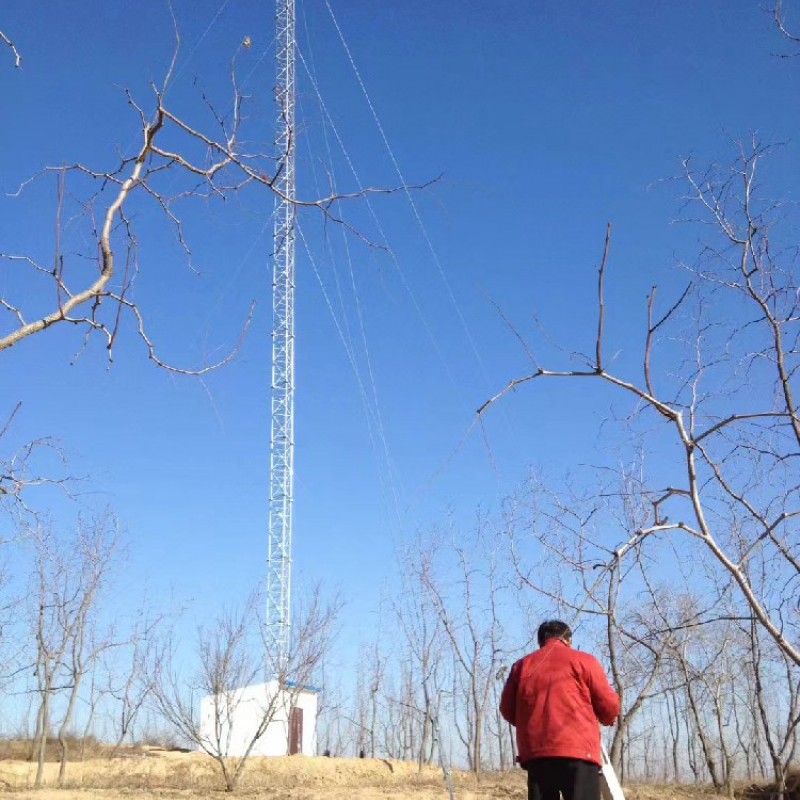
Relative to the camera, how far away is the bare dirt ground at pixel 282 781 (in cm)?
1698

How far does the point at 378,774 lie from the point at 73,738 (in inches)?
537

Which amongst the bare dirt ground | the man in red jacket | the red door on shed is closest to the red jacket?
the man in red jacket

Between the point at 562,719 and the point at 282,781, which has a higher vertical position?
the point at 562,719

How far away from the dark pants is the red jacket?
5 cm

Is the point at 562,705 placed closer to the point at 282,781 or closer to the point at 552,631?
the point at 552,631

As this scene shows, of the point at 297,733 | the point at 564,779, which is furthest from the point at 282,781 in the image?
the point at 564,779

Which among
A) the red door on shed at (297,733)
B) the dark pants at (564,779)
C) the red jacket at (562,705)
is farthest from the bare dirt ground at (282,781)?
the red jacket at (562,705)

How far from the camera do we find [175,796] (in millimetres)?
15867

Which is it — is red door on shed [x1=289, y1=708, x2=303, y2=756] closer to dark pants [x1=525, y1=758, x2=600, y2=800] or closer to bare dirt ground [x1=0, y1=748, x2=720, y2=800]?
bare dirt ground [x1=0, y1=748, x2=720, y2=800]

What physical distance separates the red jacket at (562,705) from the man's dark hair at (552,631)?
67 mm

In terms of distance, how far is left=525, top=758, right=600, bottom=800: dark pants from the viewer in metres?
4.27

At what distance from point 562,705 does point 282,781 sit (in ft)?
73.8

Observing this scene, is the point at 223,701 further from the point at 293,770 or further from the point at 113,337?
the point at 113,337

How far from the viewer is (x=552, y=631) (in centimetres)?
454
